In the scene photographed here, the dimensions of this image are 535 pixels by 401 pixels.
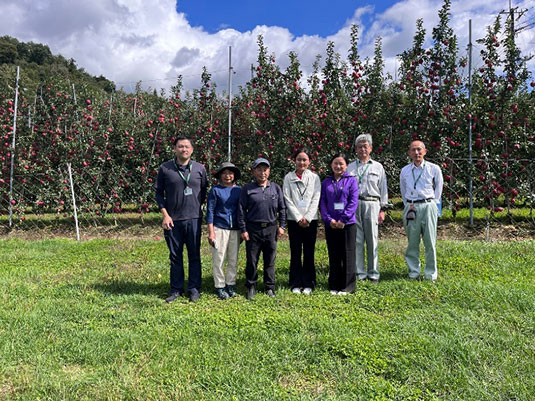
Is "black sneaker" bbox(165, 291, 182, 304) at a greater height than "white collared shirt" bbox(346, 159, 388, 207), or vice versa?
"white collared shirt" bbox(346, 159, 388, 207)

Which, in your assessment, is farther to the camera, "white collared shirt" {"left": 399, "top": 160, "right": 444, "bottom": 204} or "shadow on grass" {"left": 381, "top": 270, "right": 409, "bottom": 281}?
"shadow on grass" {"left": 381, "top": 270, "right": 409, "bottom": 281}

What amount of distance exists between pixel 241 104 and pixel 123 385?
7131 mm

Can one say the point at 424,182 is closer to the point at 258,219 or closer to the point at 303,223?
the point at 303,223

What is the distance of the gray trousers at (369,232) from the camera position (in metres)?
4.48

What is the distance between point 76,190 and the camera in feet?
29.1

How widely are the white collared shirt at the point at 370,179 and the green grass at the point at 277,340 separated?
3.45ft

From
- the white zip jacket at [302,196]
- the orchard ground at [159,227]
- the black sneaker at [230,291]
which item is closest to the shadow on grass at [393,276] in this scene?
the white zip jacket at [302,196]

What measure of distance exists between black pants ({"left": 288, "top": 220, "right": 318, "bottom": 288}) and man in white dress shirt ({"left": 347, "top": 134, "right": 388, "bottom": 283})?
62cm

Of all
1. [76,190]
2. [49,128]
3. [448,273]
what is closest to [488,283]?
[448,273]

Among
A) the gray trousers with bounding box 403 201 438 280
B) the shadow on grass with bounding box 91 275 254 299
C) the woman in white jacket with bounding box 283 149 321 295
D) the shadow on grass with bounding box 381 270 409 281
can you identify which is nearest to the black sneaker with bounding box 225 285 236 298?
the shadow on grass with bounding box 91 275 254 299

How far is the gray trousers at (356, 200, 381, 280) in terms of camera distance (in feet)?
14.7

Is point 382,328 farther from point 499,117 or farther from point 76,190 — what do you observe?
point 76,190

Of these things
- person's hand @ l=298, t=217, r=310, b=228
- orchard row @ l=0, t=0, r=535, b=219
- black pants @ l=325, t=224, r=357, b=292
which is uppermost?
orchard row @ l=0, t=0, r=535, b=219

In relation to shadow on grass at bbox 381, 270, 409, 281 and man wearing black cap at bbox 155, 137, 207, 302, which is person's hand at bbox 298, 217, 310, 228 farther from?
shadow on grass at bbox 381, 270, 409, 281
